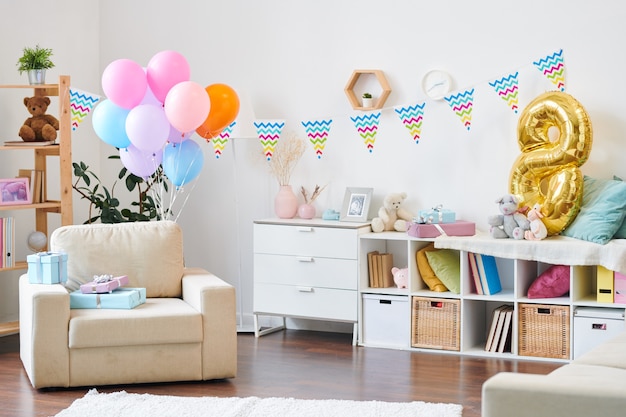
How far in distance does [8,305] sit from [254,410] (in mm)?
2344

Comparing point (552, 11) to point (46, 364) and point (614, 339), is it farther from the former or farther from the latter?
point (46, 364)

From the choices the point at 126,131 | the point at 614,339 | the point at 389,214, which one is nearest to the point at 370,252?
the point at 389,214

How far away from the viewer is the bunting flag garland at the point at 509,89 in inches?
198

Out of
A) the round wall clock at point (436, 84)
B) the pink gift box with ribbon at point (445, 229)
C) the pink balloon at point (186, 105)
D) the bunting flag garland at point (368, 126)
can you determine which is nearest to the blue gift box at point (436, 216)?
the pink gift box with ribbon at point (445, 229)

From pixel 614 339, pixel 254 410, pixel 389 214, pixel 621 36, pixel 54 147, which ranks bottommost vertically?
pixel 254 410

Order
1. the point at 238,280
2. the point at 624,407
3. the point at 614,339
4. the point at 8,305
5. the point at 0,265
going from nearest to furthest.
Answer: the point at 624,407, the point at 614,339, the point at 0,265, the point at 8,305, the point at 238,280

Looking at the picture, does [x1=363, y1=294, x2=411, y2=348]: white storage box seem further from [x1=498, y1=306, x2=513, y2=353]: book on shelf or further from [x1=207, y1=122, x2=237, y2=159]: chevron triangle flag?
[x1=207, y1=122, x2=237, y2=159]: chevron triangle flag

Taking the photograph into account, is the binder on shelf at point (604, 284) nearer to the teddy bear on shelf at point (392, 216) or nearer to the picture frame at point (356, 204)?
the teddy bear on shelf at point (392, 216)

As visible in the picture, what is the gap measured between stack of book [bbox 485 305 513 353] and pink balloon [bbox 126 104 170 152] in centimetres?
199

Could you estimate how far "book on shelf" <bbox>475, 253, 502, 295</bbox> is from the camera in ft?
16.3

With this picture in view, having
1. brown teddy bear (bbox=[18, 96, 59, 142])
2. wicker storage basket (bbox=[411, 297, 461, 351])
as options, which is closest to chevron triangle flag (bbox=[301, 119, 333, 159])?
wicker storage basket (bbox=[411, 297, 461, 351])

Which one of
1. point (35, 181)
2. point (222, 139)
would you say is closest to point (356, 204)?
point (222, 139)

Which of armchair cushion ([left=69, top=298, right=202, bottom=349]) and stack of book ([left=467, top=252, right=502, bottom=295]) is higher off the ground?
stack of book ([left=467, top=252, right=502, bottom=295])

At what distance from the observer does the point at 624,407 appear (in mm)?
2463
